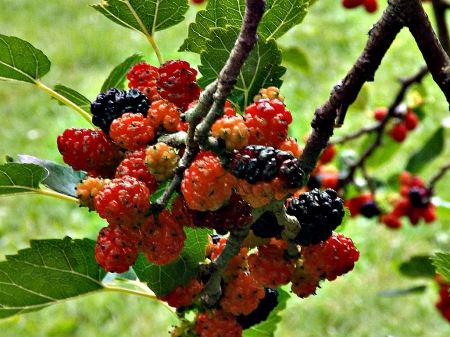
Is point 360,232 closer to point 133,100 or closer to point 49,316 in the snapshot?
point 49,316

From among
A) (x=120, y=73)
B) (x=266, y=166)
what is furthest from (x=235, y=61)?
(x=120, y=73)

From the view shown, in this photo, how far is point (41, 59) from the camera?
0.75 meters

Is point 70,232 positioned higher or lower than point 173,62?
lower

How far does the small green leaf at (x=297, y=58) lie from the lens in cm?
169

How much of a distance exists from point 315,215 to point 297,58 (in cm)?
115

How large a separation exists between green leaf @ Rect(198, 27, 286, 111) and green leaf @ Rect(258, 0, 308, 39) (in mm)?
40

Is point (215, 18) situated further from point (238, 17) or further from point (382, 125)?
point (382, 125)

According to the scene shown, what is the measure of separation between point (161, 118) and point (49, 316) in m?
2.16

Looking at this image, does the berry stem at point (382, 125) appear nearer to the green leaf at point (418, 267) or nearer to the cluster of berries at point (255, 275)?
the green leaf at point (418, 267)

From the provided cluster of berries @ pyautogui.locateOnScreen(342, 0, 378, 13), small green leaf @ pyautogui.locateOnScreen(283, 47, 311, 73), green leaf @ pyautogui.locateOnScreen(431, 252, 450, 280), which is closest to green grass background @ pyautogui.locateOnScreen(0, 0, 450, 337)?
small green leaf @ pyautogui.locateOnScreen(283, 47, 311, 73)

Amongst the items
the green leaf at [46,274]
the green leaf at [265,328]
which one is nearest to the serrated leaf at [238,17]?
Answer: the green leaf at [46,274]

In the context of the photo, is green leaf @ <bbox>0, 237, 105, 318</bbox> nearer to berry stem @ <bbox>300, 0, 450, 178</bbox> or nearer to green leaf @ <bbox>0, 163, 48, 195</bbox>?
green leaf @ <bbox>0, 163, 48, 195</bbox>

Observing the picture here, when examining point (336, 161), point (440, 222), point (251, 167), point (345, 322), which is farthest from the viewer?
point (440, 222)

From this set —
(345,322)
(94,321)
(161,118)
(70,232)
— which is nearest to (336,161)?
(345,322)
